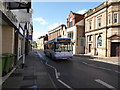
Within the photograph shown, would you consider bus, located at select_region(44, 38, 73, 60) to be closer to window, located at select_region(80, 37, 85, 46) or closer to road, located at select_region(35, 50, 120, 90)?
road, located at select_region(35, 50, 120, 90)

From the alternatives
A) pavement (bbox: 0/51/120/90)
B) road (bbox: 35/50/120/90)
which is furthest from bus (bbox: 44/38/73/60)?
pavement (bbox: 0/51/120/90)

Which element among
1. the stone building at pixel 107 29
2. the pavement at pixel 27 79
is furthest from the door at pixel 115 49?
the pavement at pixel 27 79

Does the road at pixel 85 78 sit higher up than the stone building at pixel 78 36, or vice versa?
the stone building at pixel 78 36

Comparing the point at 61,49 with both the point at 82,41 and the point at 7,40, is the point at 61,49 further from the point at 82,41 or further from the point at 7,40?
the point at 82,41

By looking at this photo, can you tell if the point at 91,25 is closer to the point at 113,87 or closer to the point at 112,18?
the point at 112,18

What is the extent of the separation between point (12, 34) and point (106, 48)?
62.2 ft

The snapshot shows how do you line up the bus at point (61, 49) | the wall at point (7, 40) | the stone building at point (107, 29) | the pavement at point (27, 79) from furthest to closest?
1. the stone building at point (107, 29)
2. the bus at point (61, 49)
3. the wall at point (7, 40)
4. the pavement at point (27, 79)

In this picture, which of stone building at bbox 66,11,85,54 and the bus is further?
stone building at bbox 66,11,85,54

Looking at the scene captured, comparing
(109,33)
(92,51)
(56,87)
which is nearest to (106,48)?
(109,33)

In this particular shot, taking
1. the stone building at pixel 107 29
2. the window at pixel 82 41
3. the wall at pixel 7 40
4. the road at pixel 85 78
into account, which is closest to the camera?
the road at pixel 85 78

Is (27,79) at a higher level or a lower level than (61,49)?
lower

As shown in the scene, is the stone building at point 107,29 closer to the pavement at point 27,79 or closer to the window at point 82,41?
the window at point 82,41

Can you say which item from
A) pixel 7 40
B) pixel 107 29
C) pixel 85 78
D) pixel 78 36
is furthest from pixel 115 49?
pixel 7 40

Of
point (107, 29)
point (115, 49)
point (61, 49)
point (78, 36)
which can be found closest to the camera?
point (61, 49)
